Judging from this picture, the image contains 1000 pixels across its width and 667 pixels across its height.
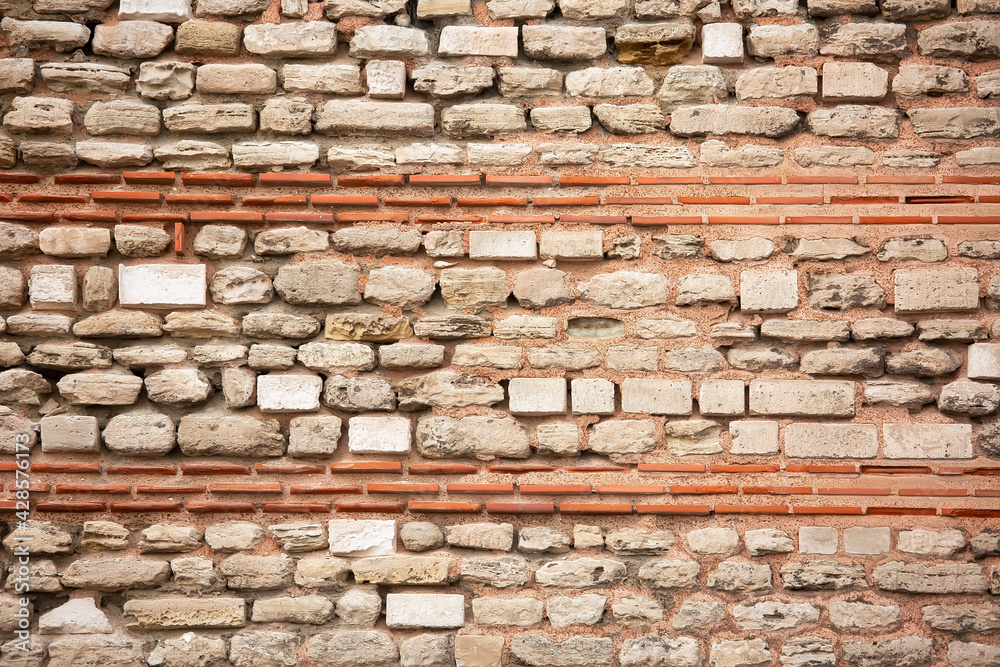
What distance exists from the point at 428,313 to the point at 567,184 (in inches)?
26.9

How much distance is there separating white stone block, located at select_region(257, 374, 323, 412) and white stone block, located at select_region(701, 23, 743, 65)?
186 cm

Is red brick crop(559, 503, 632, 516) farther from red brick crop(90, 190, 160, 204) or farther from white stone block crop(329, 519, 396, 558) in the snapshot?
red brick crop(90, 190, 160, 204)

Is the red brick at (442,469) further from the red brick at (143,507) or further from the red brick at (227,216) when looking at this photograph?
the red brick at (227,216)

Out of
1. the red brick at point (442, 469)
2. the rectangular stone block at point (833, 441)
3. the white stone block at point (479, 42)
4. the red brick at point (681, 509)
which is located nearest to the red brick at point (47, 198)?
the white stone block at point (479, 42)

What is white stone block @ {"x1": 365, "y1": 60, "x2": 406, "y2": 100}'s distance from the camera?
2.58 meters

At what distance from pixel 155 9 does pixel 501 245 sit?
1547 mm

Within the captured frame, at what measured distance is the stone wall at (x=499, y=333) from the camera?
2.44 metres

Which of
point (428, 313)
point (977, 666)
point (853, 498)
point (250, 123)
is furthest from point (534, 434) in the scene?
point (977, 666)

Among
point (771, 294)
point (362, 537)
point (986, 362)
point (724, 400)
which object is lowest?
point (362, 537)

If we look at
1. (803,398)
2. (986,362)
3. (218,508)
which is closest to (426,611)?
(218,508)

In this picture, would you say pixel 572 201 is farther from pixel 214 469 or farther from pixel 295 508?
pixel 214 469

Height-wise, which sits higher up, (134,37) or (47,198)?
(134,37)

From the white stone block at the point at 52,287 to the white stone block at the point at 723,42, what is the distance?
2.44m

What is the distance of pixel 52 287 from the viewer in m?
2.54
